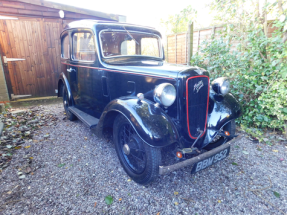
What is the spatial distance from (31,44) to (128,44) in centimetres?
397

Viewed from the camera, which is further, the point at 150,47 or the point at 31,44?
the point at 31,44

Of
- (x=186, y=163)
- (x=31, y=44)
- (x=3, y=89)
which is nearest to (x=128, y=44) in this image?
(x=186, y=163)

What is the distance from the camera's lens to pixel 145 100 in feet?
6.48

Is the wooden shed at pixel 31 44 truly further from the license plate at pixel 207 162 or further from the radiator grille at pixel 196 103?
the license plate at pixel 207 162

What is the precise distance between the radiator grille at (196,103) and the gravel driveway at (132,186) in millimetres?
626

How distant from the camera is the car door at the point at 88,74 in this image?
8.91 ft

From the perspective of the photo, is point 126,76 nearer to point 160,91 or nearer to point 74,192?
point 160,91

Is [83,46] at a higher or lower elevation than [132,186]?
higher

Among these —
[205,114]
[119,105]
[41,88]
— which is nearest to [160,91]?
[119,105]

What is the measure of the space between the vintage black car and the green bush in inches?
36.4

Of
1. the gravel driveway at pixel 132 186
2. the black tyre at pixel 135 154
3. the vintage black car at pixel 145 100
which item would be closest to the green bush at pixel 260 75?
the gravel driveway at pixel 132 186

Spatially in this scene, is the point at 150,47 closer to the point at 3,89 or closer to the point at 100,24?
the point at 100,24

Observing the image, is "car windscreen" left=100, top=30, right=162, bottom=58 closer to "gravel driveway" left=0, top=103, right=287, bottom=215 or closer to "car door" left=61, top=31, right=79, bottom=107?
"car door" left=61, top=31, right=79, bottom=107

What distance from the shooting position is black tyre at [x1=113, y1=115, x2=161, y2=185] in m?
1.77
